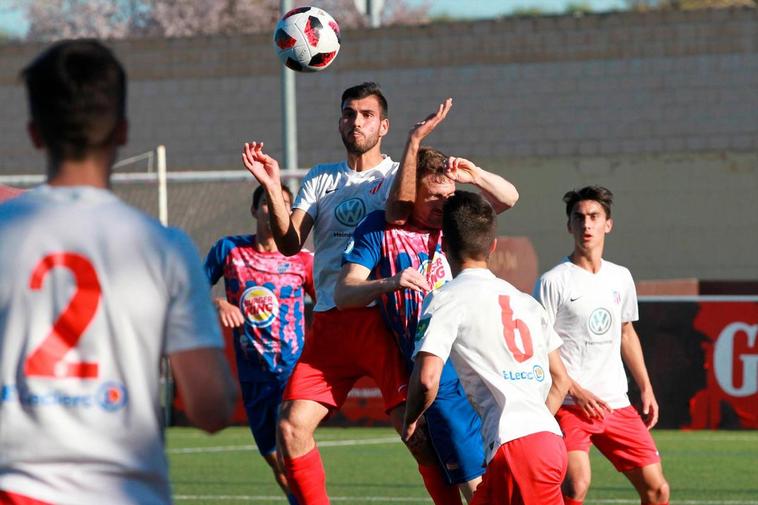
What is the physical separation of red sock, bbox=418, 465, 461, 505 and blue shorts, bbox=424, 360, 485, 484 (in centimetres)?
17

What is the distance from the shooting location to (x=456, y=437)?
7027mm

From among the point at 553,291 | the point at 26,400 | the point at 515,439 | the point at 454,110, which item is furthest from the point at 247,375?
the point at 454,110

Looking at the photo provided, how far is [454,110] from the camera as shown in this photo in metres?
27.5

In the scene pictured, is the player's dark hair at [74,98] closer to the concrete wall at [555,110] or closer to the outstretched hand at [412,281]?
the outstretched hand at [412,281]

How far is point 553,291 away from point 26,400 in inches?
212

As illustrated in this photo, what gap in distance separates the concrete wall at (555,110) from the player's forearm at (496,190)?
777 inches

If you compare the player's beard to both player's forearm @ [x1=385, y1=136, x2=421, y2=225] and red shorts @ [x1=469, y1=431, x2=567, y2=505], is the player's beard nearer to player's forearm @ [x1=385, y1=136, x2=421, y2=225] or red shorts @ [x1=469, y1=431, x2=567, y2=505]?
player's forearm @ [x1=385, y1=136, x2=421, y2=225]

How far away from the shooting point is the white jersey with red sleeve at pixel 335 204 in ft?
24.4

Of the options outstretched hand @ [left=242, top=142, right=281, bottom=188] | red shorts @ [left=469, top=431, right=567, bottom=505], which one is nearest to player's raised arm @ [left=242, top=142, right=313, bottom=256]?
outstretched hand @ [left=242, top=142, right=281, bottom=188]

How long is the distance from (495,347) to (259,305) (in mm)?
4460

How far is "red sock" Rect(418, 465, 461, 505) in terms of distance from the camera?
7.25 meters

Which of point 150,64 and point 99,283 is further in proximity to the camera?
point 150,64

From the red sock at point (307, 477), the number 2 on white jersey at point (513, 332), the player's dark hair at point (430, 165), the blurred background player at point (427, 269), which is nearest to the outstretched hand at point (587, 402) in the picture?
the blurred background player at point (427, 269)

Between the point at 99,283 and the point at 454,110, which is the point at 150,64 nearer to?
the point at 454,110
